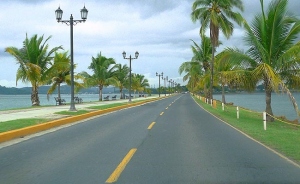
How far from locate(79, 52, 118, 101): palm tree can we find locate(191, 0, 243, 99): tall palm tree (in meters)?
19.2

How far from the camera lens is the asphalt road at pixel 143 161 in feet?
20.9

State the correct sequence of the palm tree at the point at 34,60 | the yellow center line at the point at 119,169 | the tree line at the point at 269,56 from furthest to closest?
the palm tree at the point at 34,60, the tree line at the point at 269,56, the yellow center line at the point at 119,169

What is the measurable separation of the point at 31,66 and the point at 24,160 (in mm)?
22718

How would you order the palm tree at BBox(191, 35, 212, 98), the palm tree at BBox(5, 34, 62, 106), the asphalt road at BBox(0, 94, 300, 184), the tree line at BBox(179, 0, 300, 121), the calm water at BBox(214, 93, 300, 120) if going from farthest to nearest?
1. the palm tree at BBox(191, 35, 212, 98)
2. the calm water at BBox(214, 93, 300, 120)
3. the palm tree at BBox(5, 34, 62, 106)
4. the tree line at BBox(179, 0, 300, 121)
5. the asphalt road at BBox(0, 94, 300, 184)

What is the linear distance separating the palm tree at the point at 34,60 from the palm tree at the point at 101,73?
17.2 metres

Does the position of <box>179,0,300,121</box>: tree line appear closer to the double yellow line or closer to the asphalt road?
the asphalt road

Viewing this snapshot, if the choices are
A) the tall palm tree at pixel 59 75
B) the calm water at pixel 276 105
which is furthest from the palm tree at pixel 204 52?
the tall palm tree at pixel 59 75

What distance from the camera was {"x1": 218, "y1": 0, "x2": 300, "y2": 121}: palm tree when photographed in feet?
61.5

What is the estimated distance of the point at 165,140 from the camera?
1103 centimetres

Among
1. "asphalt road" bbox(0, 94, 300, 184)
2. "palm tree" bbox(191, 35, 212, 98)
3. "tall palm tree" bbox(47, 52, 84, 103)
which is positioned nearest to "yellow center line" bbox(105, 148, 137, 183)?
"asphalt road" bbox(0, 94, 300, 184)

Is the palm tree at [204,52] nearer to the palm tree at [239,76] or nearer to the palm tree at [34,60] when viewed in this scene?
the palm tree at [34,60]

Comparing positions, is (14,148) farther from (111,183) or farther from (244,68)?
(244,68)

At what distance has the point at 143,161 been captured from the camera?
777 cm

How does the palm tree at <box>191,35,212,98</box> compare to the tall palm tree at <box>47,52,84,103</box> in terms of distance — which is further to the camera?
the palm tree at <box>191,35,212,98</box>
